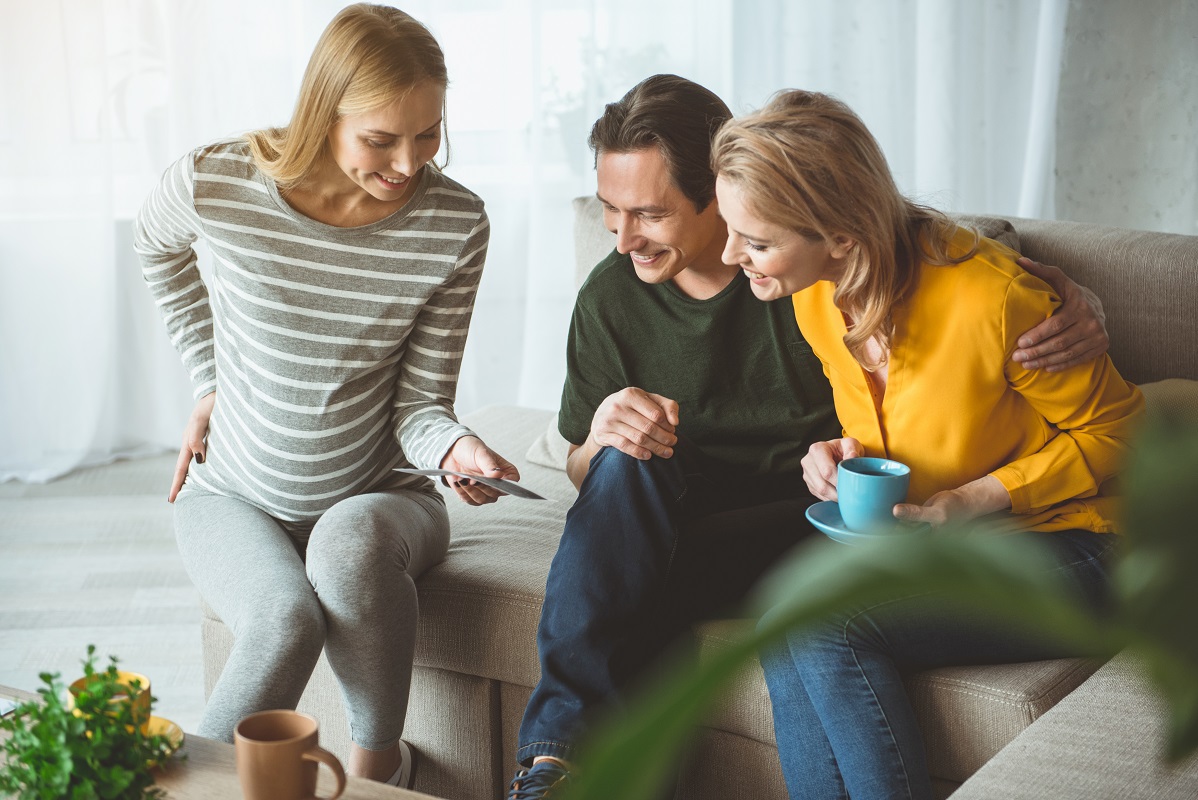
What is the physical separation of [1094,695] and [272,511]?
1112mm

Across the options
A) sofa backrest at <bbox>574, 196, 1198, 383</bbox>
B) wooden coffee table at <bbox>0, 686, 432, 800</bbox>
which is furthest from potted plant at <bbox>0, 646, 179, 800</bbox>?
sofa backrest at <bbox>574, 196, 1198, 383</bbox>

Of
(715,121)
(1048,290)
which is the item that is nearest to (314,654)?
(715,121)

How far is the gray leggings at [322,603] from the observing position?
1384 mm

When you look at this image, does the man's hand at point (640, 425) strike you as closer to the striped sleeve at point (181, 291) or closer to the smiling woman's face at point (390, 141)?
the smiling woman's face at point (390, 141)

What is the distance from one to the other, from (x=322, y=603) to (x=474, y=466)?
27 centimetres

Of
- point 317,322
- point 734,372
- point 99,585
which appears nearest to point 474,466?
point 317,322

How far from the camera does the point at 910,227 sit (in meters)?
1.49

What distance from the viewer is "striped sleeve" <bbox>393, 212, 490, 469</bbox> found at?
5.42 ft

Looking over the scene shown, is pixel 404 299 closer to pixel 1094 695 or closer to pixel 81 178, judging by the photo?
pixel 1094 695

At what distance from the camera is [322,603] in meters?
1.48

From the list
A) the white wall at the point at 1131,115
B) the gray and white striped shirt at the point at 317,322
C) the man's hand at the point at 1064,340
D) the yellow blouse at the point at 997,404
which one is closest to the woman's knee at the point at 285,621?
the gray and white striped shirt at the point at 317,322

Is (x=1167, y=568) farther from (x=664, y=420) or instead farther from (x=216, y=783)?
(x=664, y=420)

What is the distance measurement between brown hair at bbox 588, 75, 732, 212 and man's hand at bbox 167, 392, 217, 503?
72 centimetres

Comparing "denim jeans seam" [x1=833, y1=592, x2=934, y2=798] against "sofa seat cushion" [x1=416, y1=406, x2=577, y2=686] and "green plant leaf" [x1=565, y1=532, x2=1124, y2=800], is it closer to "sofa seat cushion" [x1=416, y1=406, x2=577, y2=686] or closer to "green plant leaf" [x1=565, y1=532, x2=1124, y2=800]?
"sofa seat cushion" [x1=416, y1=406, x2=577, y2=686]
